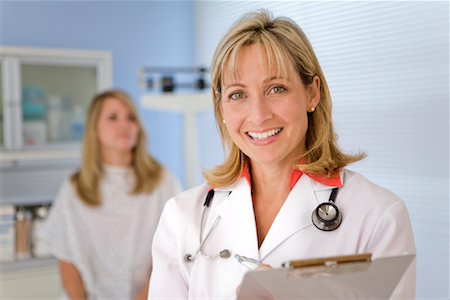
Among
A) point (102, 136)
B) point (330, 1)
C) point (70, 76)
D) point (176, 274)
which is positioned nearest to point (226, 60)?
point (176, 274)

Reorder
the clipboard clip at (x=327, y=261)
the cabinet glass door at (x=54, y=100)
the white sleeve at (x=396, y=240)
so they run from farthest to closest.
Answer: the cabinet glass door at (x=54, y=100) → the white sleeve at (x=396, y=240) → the clipboard clip at (x=327, y=261)

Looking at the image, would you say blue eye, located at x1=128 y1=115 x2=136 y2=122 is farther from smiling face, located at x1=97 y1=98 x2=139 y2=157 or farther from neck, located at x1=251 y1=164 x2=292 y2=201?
neck, located at x1=251 y1=164 x2=292 y2=201

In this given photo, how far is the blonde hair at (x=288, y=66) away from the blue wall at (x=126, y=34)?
215cm

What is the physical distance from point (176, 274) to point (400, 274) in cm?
47

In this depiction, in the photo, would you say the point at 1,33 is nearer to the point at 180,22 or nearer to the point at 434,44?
the point at 180,22

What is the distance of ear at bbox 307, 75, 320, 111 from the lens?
1033 millimetres

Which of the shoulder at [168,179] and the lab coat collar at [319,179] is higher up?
the lab coat collar at [319,179]

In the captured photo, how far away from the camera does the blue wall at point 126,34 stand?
2.90 metres

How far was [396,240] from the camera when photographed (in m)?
0.90

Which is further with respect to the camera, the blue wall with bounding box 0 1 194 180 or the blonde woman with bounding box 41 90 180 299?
the blue wall with bounding box 0 1 194 180

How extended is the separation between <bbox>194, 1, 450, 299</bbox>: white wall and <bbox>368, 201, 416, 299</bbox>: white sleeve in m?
0.50

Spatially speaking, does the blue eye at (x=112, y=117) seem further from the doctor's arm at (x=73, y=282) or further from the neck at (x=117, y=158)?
the doctor's arm at (x=73, y=282)

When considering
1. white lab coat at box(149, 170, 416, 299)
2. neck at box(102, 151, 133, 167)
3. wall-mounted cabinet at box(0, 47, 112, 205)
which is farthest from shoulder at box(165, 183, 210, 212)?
wall-mounted cabinet at box(0, 47, 112, 205)

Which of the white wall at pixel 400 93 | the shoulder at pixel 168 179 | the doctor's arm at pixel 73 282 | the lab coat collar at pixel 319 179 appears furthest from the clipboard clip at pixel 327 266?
the doctor's arm at pixel 73 282
